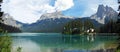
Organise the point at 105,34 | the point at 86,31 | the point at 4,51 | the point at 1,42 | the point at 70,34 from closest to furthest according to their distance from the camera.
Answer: the point at 4,51 → the point at 1,42 → the point at 105,34 → the point at 86,31 → the point at 70,34

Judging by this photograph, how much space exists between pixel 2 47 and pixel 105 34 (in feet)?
371

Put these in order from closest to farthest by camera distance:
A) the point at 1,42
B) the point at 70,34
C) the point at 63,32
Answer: the point at 1,42
the point at 70,34
the point at 63,32

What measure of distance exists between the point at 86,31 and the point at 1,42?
121220mm

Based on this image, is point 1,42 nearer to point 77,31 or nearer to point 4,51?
point 4,51

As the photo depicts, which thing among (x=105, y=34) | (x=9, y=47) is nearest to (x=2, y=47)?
(x=9, y=47)

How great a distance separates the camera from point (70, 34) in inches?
5595

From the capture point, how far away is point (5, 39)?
499 inches

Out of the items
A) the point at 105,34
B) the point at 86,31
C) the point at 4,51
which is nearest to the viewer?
the point at 4,51

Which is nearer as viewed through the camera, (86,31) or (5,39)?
(5,39)

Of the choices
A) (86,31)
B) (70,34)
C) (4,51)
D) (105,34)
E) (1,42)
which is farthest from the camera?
(70,34)

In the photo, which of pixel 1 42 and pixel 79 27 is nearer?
pixel 1 42

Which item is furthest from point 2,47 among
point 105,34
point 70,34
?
point 70,34

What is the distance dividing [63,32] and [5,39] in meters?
149

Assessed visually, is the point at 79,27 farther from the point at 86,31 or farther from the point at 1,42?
the point at 1,42
